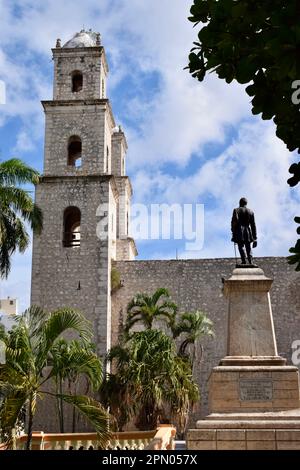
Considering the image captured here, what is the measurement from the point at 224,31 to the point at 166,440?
8719mm

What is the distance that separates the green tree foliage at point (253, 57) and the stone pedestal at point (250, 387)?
5687 mm

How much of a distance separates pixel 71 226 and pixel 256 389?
17973 millimetres

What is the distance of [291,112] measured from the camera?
3.85 meters

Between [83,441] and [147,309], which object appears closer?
[83,441]

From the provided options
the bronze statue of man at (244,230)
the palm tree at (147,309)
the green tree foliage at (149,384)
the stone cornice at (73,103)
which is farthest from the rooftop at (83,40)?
the bronze statue of man at (244,230)

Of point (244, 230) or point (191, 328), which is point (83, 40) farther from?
point (244, 230)

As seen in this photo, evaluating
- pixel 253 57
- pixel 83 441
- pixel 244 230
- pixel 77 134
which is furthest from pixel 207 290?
pixel 253 57

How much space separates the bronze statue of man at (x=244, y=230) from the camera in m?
11.1

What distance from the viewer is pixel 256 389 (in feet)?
31.3

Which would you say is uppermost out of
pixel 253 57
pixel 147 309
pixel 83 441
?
pixel 147 309

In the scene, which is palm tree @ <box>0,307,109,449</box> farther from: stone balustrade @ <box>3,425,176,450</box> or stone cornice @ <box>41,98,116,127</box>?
stone cornice @ <box>41,98,116,127</box>

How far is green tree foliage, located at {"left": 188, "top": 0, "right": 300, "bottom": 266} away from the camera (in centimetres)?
362
